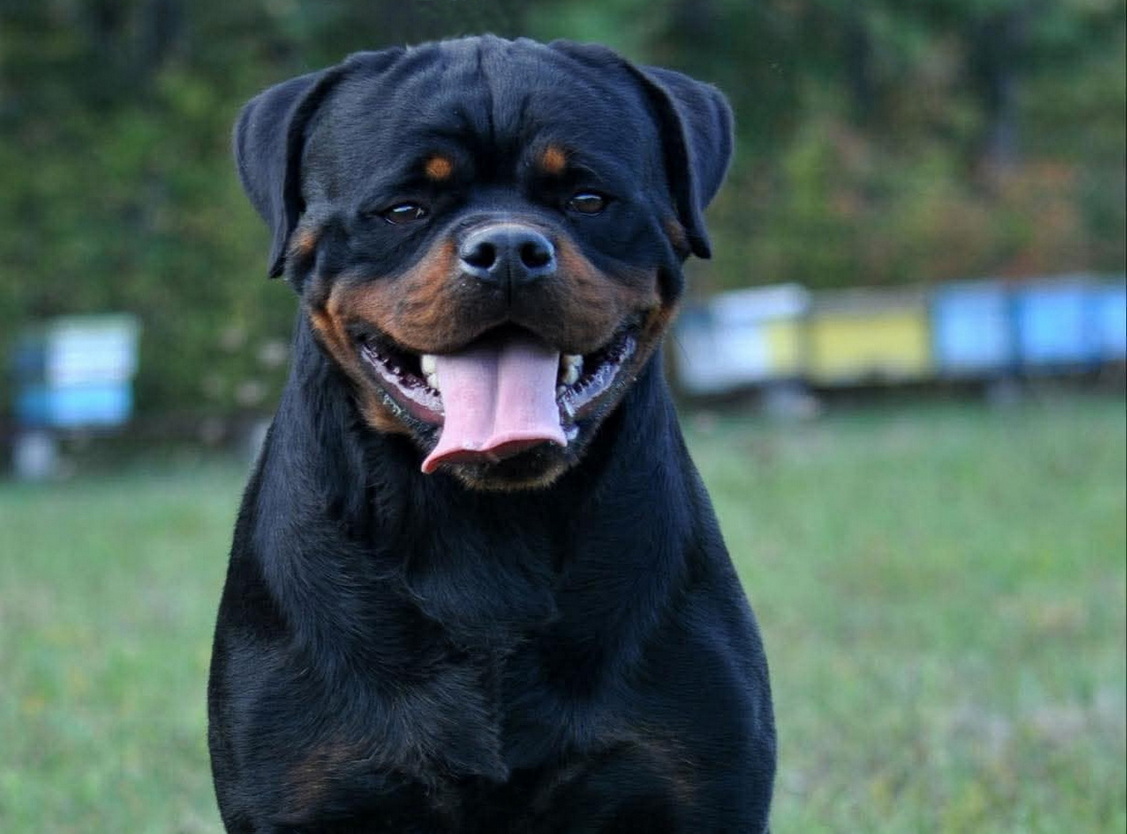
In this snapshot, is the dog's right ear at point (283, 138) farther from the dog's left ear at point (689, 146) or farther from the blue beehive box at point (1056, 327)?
the blue beehive box at point (1056, 327)

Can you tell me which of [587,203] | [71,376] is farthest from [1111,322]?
[587,203]

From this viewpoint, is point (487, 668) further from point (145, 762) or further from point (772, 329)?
point (772, 329)

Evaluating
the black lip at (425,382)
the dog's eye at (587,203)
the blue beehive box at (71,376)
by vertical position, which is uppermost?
the dog's eye at (587,203)

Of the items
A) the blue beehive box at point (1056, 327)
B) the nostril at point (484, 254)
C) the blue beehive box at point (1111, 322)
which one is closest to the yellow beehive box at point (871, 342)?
the blue beehive box at point (1056, 327)

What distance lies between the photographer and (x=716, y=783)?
9.86 ft

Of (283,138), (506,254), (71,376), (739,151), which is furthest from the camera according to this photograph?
(739,151)

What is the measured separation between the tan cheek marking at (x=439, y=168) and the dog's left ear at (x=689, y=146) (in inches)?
17.5

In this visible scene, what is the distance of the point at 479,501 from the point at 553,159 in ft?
1.96

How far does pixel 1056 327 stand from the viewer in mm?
20219

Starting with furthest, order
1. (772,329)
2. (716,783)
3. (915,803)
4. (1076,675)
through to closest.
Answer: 1. (772,329)
2. (1076,675)
3. (915,803)
4. (716,783)

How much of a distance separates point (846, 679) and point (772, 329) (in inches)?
547

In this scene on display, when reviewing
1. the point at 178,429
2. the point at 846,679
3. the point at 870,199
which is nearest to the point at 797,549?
the point at 846,679

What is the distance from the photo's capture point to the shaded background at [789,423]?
215 inches

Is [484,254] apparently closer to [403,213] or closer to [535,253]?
[535,253]
